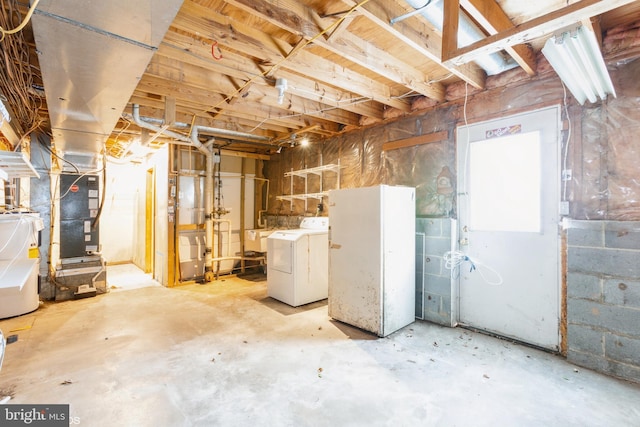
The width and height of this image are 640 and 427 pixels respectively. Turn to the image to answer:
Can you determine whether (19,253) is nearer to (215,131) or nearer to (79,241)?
(79,241)

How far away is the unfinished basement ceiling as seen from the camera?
1.35m

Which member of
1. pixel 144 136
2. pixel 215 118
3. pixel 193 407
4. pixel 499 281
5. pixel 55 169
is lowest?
pixel 193 407

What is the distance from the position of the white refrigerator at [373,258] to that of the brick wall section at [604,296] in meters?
1.35

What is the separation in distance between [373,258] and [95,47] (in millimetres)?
2566

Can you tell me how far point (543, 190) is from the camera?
8.43 feet

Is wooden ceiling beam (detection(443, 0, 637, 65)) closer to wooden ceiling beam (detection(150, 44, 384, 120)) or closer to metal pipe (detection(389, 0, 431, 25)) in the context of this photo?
metal pipe (detection(389, 0, 431, 25))

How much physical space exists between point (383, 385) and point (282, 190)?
162 inches

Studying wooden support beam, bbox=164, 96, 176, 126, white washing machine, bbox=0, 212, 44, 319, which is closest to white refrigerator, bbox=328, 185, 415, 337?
wooden support beam, bbox=164, 96, 176, 126

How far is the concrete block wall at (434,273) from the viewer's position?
10.3ft

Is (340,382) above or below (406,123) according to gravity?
below

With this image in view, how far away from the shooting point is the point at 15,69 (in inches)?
82.7

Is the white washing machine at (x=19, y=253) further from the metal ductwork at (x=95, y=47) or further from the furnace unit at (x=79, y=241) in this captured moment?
the metal ductwork at (x=95, y=47)

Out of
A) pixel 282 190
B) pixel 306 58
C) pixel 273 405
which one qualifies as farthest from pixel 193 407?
pixel 282 190

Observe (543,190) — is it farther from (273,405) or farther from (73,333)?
(73,333)
